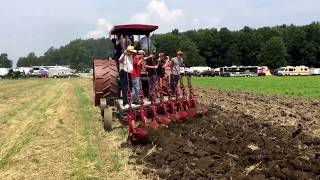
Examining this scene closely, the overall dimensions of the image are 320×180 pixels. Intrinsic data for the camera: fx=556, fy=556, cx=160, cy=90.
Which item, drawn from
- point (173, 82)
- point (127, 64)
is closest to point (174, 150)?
point (127, 64)

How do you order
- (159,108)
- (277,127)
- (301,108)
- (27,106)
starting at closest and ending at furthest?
(277,127), (159,108), (301,108), (27,106)

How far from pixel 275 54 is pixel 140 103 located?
344 ft

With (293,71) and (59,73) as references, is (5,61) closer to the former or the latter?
(59,73)

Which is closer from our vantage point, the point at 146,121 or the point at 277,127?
the point at 146,121

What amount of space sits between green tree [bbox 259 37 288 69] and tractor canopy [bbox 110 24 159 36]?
100413 millimetres

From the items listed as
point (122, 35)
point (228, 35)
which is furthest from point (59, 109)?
point (228, 35)

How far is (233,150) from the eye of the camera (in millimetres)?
9320

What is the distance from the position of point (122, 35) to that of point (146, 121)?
5517mm

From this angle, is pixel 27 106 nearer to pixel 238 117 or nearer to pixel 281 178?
pixel 238 117

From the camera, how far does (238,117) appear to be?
14.7m

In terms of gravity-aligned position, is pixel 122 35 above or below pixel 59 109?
above

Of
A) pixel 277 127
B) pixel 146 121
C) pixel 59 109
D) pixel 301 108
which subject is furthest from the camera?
pixel 59 109

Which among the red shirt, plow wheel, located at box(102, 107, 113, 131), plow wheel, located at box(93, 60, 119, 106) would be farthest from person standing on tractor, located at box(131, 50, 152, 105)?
plow wheel, located at box(93, 60, 119, 106)

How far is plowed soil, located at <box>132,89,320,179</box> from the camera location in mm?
7691
